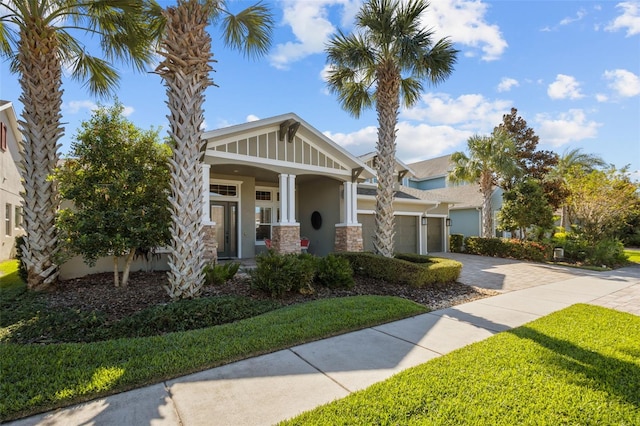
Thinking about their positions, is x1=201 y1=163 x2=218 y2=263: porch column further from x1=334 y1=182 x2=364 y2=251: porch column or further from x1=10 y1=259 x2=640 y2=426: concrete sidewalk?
x1=10 y1=259 x2=640 y2=426: concrete sidewalk

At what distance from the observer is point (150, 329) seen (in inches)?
199

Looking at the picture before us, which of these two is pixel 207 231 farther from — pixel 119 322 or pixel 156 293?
pixel 119 322

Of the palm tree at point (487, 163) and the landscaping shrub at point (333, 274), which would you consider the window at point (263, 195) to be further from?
the palm tree at point (487, 163)

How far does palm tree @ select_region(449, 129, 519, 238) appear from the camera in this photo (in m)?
17.5

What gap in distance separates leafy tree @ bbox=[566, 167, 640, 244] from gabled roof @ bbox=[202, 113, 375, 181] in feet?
37.7

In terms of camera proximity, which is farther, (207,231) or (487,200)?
(487,200)

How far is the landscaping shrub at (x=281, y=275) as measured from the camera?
688 centimetres

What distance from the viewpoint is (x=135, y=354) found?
3820 millimetres

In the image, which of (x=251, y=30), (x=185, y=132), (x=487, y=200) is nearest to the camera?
(x=185, y=132)

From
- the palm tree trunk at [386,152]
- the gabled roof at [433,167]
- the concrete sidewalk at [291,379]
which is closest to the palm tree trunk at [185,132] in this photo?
the concrete sidewalk at [291,379]

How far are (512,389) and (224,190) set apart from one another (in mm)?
12232

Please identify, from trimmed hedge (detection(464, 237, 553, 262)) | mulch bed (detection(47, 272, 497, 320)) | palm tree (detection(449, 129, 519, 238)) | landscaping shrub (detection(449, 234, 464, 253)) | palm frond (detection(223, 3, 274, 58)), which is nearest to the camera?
mulch bed (detection(47, 272, 497, 320))

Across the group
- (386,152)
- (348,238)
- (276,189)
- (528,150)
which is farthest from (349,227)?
(528,150)

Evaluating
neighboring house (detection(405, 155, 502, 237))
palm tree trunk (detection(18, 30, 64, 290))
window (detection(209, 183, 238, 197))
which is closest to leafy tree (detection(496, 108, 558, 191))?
neighboring house (detection(405, 155, 502, 237))
